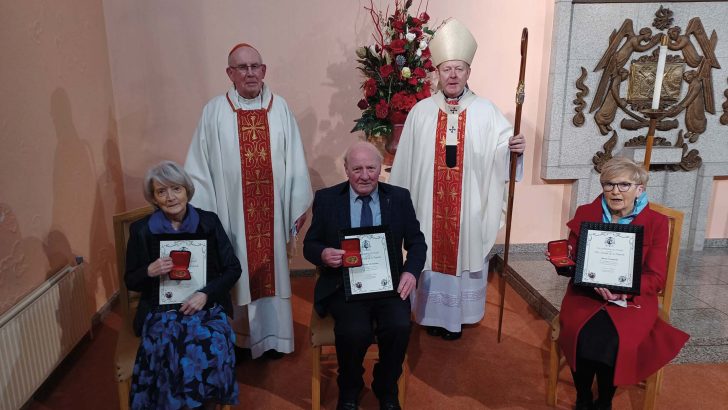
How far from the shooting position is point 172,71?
4.18 meters

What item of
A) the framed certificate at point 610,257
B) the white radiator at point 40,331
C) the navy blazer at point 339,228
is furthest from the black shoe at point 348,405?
the white radiator at point 40,331

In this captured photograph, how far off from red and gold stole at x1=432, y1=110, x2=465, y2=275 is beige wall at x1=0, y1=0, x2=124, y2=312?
234 cm

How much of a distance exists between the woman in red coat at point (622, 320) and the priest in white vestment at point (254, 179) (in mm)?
1603

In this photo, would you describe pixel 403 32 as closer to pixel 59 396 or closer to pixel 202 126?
pixel 202 126

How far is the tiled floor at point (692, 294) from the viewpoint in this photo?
3.15 m

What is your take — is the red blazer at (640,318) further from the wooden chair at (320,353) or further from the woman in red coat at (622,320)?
the wooden chair at (320,353)

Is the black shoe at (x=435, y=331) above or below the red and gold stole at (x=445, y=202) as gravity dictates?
below

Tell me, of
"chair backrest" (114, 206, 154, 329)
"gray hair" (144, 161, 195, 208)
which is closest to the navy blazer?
"gray hair" (144, 161, 195, 208)

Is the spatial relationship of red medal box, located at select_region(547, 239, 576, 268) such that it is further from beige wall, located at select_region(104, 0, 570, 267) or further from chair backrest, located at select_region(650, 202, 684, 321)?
beige wall, located at select_region(104, 0, 570, 267)

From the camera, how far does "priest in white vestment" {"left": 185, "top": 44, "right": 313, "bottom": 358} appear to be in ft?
9.56

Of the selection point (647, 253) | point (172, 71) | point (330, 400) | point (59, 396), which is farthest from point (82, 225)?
point (647, 253)

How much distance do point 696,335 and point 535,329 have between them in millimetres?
960

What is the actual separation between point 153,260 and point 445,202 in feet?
5.90

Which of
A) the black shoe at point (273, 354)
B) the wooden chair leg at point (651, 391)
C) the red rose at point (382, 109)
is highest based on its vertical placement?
the red rose at point (382, 109)
